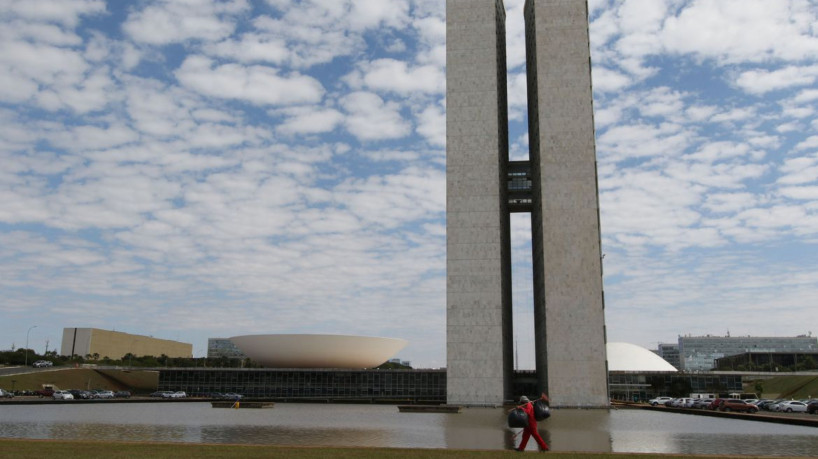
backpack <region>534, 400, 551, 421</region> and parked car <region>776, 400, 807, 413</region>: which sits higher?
backpack <region>534, 400, 551, 421</region>

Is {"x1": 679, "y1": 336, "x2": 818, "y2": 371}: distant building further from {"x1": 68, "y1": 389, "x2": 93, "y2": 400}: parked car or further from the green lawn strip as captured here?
the green lawn strip

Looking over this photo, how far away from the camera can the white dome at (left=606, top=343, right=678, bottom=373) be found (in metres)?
75.8

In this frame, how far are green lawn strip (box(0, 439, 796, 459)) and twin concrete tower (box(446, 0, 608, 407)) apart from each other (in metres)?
38.8

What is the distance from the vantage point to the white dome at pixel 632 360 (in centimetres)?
7581

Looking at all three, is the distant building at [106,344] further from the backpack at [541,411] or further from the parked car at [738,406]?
the backpack at [541,411]

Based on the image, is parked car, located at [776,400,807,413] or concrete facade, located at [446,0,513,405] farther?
concrete facade, located at [446,0,513,405]

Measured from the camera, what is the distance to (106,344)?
108625mm

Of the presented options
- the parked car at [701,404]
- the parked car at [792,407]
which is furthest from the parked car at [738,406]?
the parked car at [701,404]

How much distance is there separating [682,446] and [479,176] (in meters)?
40.4

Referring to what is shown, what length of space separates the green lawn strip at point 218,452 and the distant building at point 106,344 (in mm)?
99496

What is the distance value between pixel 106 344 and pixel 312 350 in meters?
56.7

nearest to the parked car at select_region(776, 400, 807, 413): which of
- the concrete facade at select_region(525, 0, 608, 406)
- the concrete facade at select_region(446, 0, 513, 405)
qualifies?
the concrete facade at select_region(525, 0, 608, 406)

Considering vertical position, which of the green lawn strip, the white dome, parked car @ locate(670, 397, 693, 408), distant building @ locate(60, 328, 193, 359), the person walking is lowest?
parked car @ locate(670, 397, 693, 408)

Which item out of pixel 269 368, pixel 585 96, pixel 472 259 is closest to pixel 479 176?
pixel 472 259
